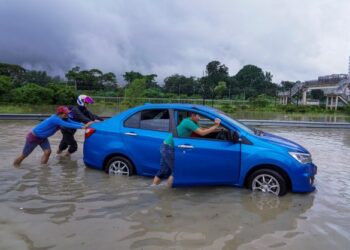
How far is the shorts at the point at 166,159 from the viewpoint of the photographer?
6.22 m

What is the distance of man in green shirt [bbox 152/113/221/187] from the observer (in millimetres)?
6219

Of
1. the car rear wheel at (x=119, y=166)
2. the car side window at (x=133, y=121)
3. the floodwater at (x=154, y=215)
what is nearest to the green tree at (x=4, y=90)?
the floodwater at (x=154, y=215)

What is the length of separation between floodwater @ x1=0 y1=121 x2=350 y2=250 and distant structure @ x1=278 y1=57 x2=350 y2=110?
5968 centimetres

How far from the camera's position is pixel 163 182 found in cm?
682

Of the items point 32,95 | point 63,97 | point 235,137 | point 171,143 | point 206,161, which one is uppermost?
point 32,95

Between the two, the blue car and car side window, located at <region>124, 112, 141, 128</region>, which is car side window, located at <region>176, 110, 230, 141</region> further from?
car side window, located at <region>124, 112, 141, 128</region>

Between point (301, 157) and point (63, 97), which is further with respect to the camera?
point (63, 97)

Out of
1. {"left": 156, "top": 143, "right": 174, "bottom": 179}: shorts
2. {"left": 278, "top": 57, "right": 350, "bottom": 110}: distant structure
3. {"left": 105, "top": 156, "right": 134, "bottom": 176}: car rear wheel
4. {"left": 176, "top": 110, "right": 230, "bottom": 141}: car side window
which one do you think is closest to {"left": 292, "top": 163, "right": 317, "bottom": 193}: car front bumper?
{"left": 176, "top": 110, "right": 230, "bottom": 141}: car side window

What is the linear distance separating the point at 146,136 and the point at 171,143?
0.81 m

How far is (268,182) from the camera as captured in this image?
6191mm

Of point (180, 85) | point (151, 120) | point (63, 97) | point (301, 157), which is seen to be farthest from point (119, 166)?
point (180, 85)

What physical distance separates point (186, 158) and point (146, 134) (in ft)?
3.51

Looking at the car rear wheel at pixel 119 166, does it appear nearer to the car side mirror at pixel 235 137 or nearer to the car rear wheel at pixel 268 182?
the car side mirror at pixel 235 137

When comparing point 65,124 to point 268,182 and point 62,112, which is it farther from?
point 268,182
